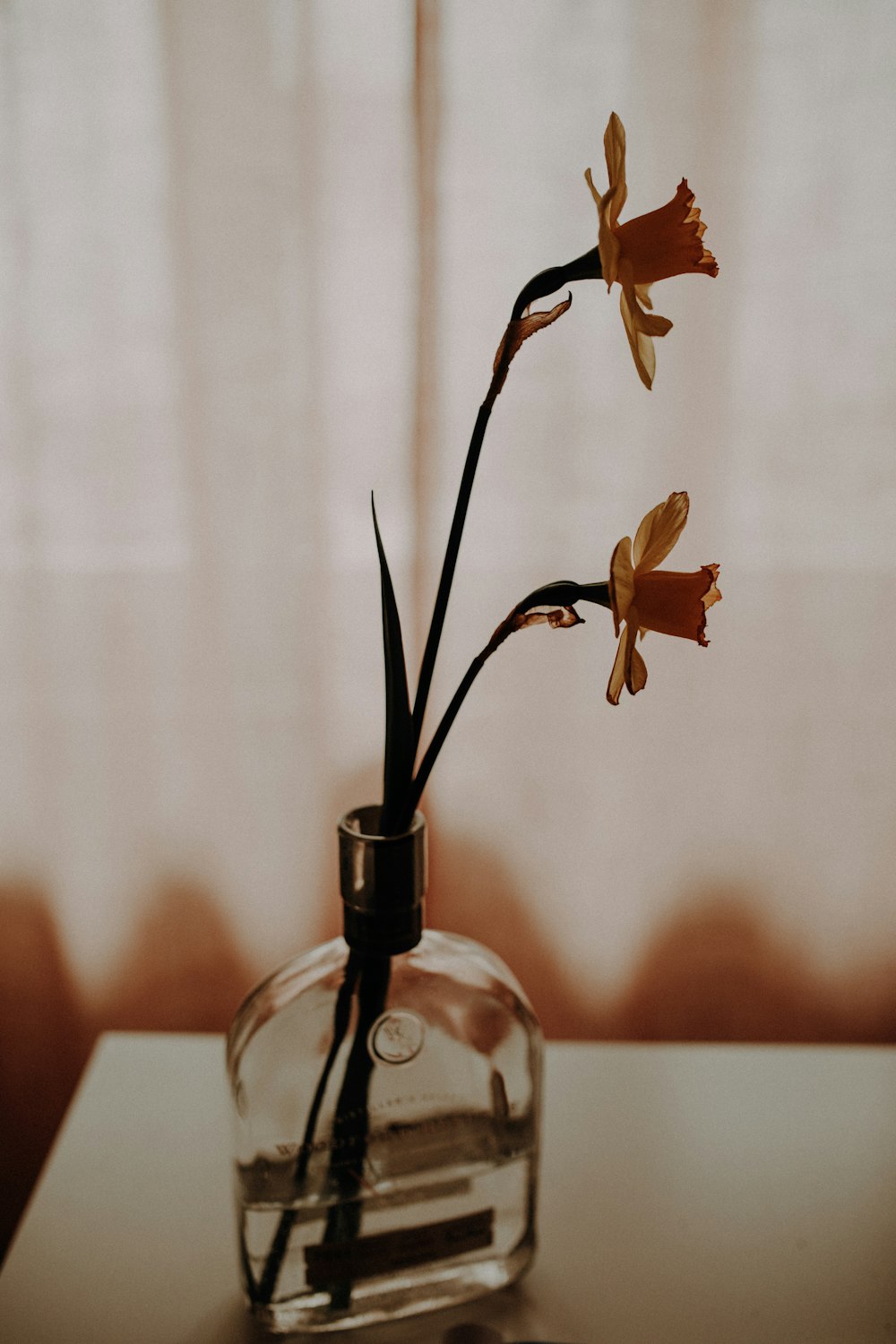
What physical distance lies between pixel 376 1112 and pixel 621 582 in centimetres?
34

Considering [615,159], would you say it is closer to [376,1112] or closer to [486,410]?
[486,410]

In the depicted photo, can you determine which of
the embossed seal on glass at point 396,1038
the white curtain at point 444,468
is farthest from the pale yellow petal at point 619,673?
the white curtain at point 444,468

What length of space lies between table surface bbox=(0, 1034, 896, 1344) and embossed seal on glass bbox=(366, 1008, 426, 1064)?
0.61 ft

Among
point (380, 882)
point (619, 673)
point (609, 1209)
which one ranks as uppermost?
point (619, 673)

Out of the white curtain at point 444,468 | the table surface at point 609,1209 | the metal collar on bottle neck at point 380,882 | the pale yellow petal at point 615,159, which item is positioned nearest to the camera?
the pale yellow petal at point 615,159

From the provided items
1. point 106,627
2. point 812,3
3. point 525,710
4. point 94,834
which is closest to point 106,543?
point 106,627

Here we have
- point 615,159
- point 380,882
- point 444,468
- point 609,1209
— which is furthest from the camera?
point 444,468

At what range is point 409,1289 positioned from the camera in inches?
24.2

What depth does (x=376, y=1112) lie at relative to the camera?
57cm

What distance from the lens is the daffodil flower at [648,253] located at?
42 cm

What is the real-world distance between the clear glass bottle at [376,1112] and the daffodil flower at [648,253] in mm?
265

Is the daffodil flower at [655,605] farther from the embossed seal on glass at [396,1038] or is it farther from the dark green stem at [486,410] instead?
the embossed seal on glass at [396,1038]

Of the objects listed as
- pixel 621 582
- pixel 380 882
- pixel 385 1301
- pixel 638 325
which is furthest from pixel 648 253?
pixel 385 1301

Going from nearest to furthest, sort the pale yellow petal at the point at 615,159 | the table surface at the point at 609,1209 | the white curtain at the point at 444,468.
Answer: the pale yellow petal at the point at 615,159, the table surface at the point at 609,1209, the white curtain at the point at 444,468
